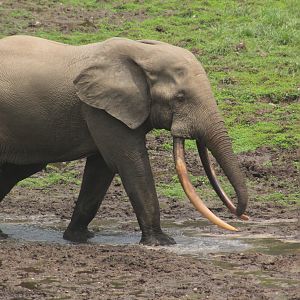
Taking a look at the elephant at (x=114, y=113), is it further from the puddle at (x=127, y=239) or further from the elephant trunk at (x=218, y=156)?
the puddle at (x=127, y=239)

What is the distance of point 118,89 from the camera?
1334 cm

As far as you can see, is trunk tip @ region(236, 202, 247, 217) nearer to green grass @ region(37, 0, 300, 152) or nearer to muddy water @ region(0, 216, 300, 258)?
muddy water @ region(0, 216, 300, 258)

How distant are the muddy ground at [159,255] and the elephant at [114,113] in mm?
636

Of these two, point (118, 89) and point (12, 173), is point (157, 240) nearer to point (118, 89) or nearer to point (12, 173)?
point (118, 89)

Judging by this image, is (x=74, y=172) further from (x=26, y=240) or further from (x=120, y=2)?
(x=120, y=2)

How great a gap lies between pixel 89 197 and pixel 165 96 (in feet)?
5.07

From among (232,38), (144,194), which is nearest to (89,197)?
(144,194)

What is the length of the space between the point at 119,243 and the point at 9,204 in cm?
253

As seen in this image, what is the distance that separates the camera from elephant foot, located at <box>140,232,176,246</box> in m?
13.3

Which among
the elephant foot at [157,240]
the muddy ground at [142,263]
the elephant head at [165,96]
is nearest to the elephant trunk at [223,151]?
the elephant head at [165,96]

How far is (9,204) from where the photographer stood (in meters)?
15.8

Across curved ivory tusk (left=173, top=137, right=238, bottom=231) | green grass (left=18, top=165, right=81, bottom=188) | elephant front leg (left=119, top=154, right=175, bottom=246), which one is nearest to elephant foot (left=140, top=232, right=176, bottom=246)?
elephant front leg (left=119, top=154, right=175, bottom=246)

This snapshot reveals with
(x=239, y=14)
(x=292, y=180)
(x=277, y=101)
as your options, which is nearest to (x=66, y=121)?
(x=292, y=180)

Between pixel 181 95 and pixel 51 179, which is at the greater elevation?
pixel 181 95
